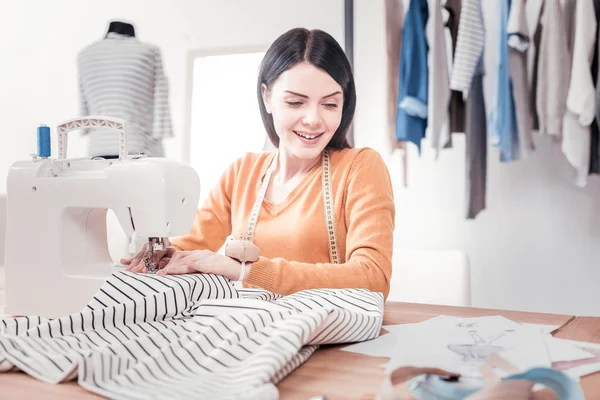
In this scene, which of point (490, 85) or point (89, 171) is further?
point (490, 85)

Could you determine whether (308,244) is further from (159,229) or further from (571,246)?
(571,246)

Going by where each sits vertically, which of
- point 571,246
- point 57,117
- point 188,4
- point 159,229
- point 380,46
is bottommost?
point 571,246

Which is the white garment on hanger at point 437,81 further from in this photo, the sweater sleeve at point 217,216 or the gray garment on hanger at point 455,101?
the sweater sleeve at point 217,216

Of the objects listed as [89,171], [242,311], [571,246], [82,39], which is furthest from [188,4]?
[242,311]

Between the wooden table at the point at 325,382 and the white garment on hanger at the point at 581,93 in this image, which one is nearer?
the wooden table at the point at 325,382

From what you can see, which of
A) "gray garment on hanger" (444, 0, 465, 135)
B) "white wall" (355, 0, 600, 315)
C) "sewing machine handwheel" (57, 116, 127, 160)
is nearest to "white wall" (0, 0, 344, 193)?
"white wall" (355, 0, 600, 315)

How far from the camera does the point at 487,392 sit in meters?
0.68

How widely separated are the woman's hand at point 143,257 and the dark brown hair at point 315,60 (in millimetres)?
634

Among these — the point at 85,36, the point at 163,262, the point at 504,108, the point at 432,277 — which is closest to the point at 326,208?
the point at 432,277

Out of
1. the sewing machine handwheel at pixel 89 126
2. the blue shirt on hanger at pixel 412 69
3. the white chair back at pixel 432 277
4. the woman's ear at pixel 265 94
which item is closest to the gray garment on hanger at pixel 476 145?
the blue shirt on hanger at pixel 412 69

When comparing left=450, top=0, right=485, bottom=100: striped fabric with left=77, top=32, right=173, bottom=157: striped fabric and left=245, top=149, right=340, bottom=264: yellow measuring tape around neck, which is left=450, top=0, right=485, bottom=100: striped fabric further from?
left=77, top=32, right=173, bottom=157: striped fabric

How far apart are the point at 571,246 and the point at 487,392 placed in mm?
2370

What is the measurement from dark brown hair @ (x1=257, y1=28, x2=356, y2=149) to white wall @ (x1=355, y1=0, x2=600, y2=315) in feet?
4.25

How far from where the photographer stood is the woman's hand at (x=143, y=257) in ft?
4.16
